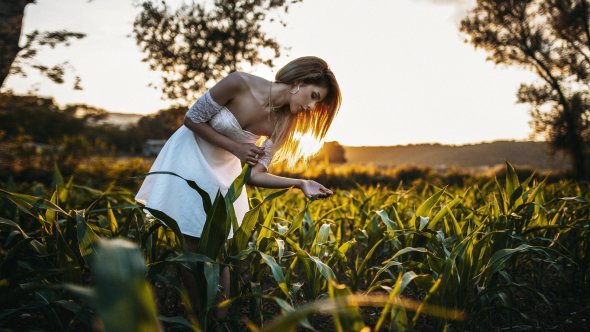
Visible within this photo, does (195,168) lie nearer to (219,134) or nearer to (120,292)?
(219,134)

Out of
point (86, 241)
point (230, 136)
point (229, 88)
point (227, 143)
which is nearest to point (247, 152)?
point (227, 143)

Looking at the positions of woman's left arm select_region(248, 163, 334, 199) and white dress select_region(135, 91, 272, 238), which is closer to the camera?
woman's left arm select_region(248, 163, 334, 199)

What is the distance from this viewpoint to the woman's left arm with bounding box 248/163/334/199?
1933mm

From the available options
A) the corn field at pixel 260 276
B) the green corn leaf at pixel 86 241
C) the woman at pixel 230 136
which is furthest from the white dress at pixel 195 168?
the green corn leaf at pixel 86 241

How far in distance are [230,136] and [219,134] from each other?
0.32 ft

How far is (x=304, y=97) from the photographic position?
93.4 inches

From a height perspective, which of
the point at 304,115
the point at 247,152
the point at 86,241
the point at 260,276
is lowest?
the point at 260,276

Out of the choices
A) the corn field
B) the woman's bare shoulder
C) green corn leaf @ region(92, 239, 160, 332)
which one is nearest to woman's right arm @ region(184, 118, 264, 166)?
the woman's bare shoulder

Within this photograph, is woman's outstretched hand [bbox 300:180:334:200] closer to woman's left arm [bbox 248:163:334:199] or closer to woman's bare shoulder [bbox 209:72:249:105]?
woman's left arm [bbox 248:163:334:199]

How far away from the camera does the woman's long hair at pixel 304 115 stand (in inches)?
95.0

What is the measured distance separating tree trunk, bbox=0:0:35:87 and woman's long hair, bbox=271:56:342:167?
7.01 feet

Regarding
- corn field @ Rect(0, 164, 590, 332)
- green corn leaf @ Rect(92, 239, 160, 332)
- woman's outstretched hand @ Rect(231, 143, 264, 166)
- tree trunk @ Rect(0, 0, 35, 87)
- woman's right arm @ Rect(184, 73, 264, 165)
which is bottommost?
corn field @ Rect(0, 164, 590, 332)

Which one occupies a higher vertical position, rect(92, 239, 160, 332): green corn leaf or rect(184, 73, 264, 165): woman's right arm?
rect(184, 73, 264, 165): woman's right arm

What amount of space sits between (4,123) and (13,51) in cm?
243
